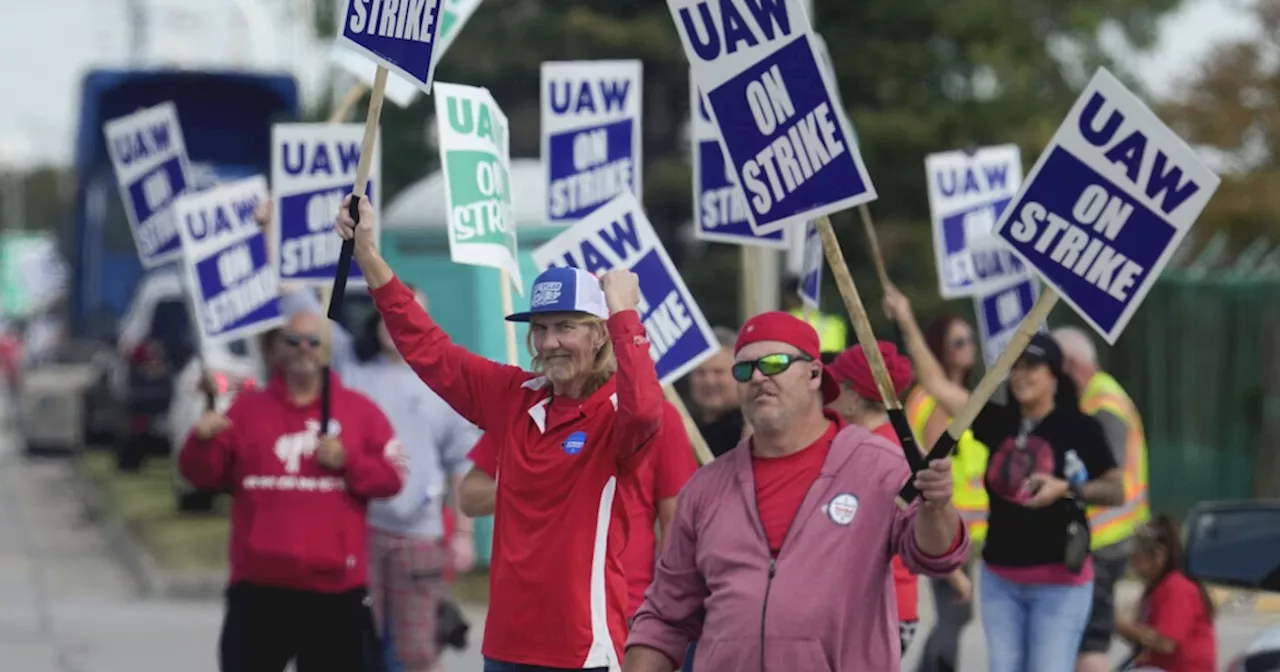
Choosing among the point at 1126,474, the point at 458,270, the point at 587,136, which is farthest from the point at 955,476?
the point at 458,270

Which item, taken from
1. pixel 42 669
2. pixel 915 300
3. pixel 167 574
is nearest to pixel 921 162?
pixel 915 300

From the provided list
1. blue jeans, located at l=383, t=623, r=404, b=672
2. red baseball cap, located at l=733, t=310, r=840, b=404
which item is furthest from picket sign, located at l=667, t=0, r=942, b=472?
blue jeans, located at l=383, t=623, r=404, b=672

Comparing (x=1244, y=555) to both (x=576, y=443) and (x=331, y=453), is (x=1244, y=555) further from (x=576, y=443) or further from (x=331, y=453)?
(x=331, y=453)

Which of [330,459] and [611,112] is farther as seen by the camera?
[611,112]

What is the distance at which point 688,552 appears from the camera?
17.9 feet

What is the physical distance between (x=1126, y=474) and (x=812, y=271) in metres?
1.41

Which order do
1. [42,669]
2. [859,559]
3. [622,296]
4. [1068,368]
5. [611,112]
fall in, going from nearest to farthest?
[859,559], [622,296], [1068,368], [611,112], [42,669]

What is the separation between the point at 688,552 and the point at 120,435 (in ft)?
67.0

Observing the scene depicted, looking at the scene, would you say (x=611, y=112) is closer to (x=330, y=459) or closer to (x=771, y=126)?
(x=330, y=459)

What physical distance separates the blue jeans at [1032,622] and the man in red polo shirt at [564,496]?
233cm

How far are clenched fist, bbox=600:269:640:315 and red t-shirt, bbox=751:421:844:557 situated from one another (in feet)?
1.71

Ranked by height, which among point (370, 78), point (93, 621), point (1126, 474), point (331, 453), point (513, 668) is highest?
point (370, 78)

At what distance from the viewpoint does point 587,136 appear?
31.8 ft

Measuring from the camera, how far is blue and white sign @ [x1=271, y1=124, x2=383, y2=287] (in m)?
9.30
